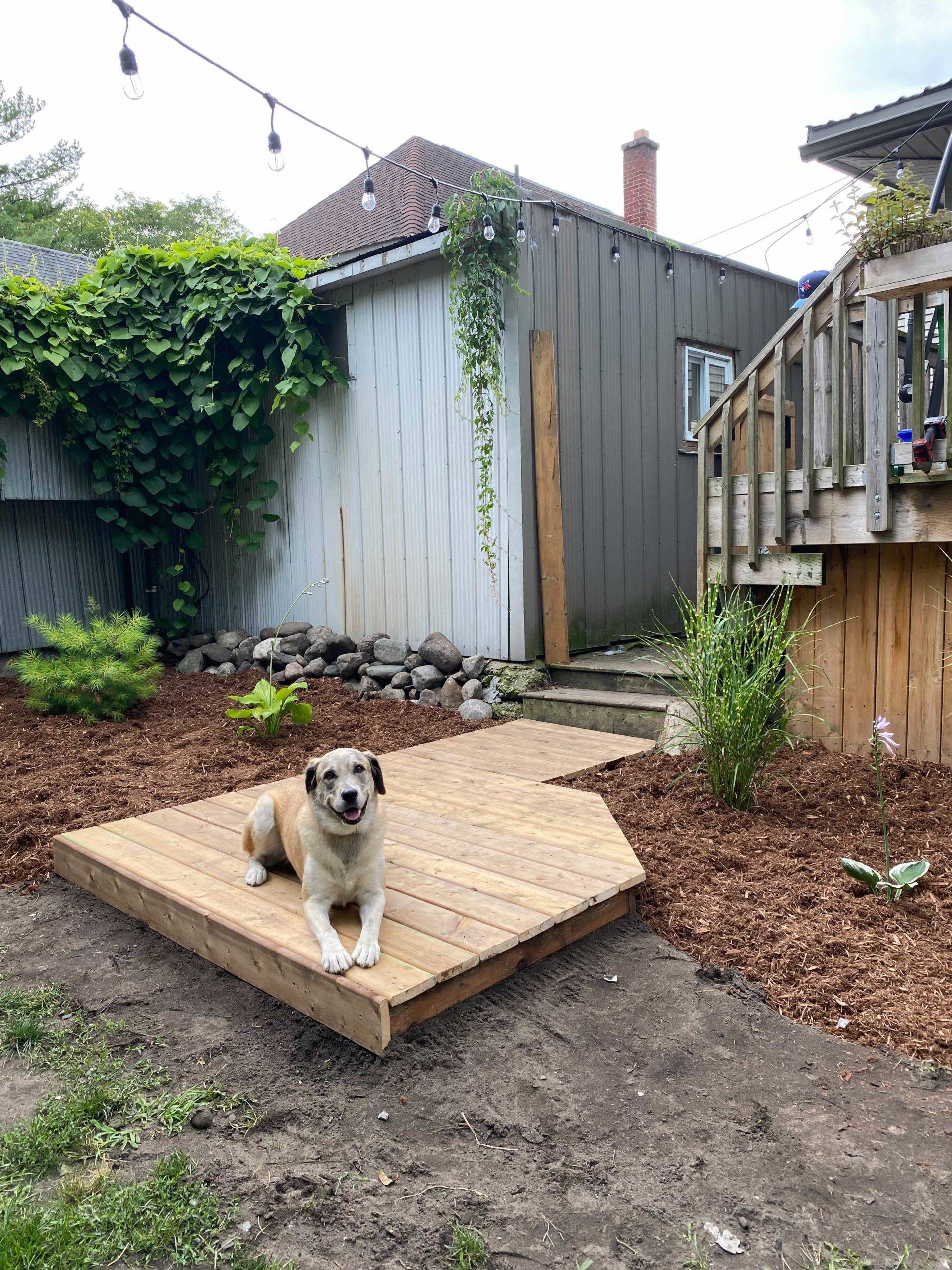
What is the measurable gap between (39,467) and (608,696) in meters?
5.62

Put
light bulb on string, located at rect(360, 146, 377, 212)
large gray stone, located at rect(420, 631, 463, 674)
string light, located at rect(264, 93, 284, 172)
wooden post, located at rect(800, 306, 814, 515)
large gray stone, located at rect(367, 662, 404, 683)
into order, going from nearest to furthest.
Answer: string light, located at rect(264, 93, 284, 172), wooden post, located at rect(800, 306, 814, 515), light bulb on string, located at rect(360, 146, 377, 212), large gray stone, located at rect(420, 631, 463, 674), large gray stone, located at rect(367, 662, 404, 683)

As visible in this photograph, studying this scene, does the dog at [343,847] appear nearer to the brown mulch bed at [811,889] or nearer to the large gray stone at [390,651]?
the brown mulch bed at [811,889]

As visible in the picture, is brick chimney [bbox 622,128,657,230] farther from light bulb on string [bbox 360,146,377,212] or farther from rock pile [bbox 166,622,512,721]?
light bulb on string [bbox 360,146,377,212]

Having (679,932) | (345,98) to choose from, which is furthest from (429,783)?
(345,98)

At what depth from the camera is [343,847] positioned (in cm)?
282

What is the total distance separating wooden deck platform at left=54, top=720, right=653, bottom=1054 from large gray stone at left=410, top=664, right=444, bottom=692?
2000 millimetres

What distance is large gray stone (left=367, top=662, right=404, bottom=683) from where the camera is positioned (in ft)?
23.4

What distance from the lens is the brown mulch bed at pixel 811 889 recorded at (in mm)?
2670

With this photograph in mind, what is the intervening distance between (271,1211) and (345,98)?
18.4 ft

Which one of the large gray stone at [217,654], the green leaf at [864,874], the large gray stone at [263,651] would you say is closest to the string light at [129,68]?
the green leaf at [864,874]

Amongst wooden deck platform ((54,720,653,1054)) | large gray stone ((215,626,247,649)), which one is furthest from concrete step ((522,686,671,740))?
large gray stone ((215,626,247,649))

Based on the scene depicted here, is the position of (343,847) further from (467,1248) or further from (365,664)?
(365,664)

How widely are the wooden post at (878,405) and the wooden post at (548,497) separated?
7.91ft

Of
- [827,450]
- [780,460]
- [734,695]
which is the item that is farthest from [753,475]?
[734,695]
